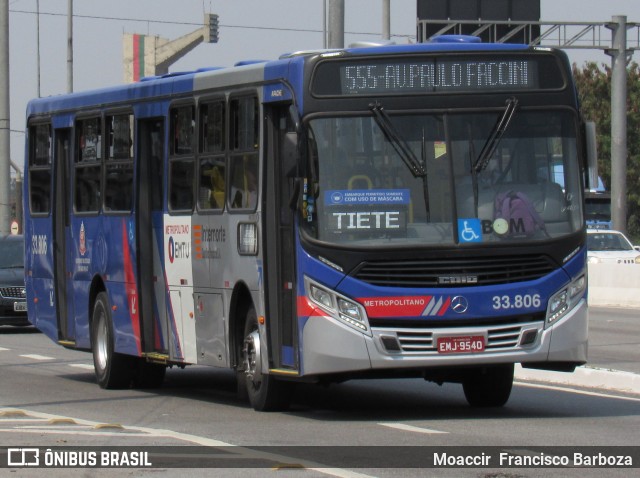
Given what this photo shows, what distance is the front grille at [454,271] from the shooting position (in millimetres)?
12133

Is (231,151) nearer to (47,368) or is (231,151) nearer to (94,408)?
(94,408)

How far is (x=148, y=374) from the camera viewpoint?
16625 mm

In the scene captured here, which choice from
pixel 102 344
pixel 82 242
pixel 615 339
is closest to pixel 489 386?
pixel 102 344

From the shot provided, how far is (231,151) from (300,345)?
2200 mm

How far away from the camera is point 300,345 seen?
40.4 ft

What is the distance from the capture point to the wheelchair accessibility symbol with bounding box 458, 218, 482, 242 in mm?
12250

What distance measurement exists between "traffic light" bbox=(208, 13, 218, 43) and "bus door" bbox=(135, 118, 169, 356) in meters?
42.6

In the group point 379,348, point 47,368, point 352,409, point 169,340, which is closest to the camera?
point 379,348

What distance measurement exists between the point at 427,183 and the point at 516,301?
46.3 inches

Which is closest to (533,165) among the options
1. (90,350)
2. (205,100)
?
(205,100)

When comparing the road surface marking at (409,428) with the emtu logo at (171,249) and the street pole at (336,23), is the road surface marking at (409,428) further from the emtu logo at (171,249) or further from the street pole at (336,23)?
the street pole at (336,23)

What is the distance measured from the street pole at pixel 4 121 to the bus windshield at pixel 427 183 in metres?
23.4

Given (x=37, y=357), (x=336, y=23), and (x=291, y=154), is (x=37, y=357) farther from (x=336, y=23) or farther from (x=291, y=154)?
(x=291, y=154)

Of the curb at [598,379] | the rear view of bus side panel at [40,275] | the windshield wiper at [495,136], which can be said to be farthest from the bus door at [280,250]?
the rear view of bus side panel at [40,275]
